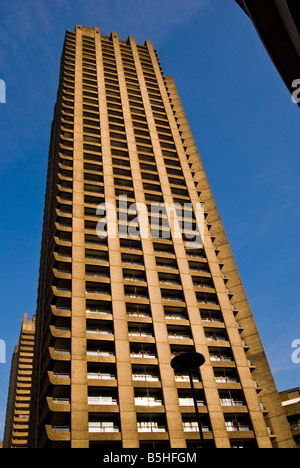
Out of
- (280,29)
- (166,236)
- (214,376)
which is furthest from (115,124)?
(280,29)

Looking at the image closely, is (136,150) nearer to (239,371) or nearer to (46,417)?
(239,371)

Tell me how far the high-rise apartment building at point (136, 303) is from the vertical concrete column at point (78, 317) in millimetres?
92

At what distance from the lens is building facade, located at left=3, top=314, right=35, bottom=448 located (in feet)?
270

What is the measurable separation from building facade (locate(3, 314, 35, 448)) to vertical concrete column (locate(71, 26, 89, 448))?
6040 centimetres

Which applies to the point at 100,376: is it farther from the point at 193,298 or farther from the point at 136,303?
the point at 193,298

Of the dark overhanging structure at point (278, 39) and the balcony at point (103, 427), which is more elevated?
the dark overhanging structure at point (278, 39)

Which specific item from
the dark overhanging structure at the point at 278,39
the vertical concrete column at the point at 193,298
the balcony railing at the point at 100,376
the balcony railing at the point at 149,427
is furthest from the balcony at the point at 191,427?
the dark overhanging structure at the point at 278,39

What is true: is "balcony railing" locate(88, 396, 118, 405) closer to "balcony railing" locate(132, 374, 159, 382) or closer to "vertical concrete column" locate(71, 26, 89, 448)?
"vertical concrete column" locate(71, 26, 89, 448)

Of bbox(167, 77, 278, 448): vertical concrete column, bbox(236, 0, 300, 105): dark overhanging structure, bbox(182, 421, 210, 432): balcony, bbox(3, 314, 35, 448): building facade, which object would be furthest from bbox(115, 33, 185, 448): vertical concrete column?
bbox(3, 314, 35, 448): building facade

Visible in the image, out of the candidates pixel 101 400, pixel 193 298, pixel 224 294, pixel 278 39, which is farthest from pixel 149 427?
pixel 278 39

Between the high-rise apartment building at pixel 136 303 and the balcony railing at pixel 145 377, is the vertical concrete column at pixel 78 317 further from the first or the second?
the balcony railing at pixel 145 377

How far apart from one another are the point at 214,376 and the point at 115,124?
114 feet

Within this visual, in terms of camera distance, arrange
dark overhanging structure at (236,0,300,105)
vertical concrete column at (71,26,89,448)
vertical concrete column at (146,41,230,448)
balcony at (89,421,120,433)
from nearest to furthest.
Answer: dark overhanging structure at (236,0,300,105) → vertical concrete column at (71,26,89,448) → balcony at (89,421,120,433) → vertical concrete column at (146,41,230,448)

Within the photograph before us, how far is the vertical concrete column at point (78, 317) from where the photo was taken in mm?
26094
